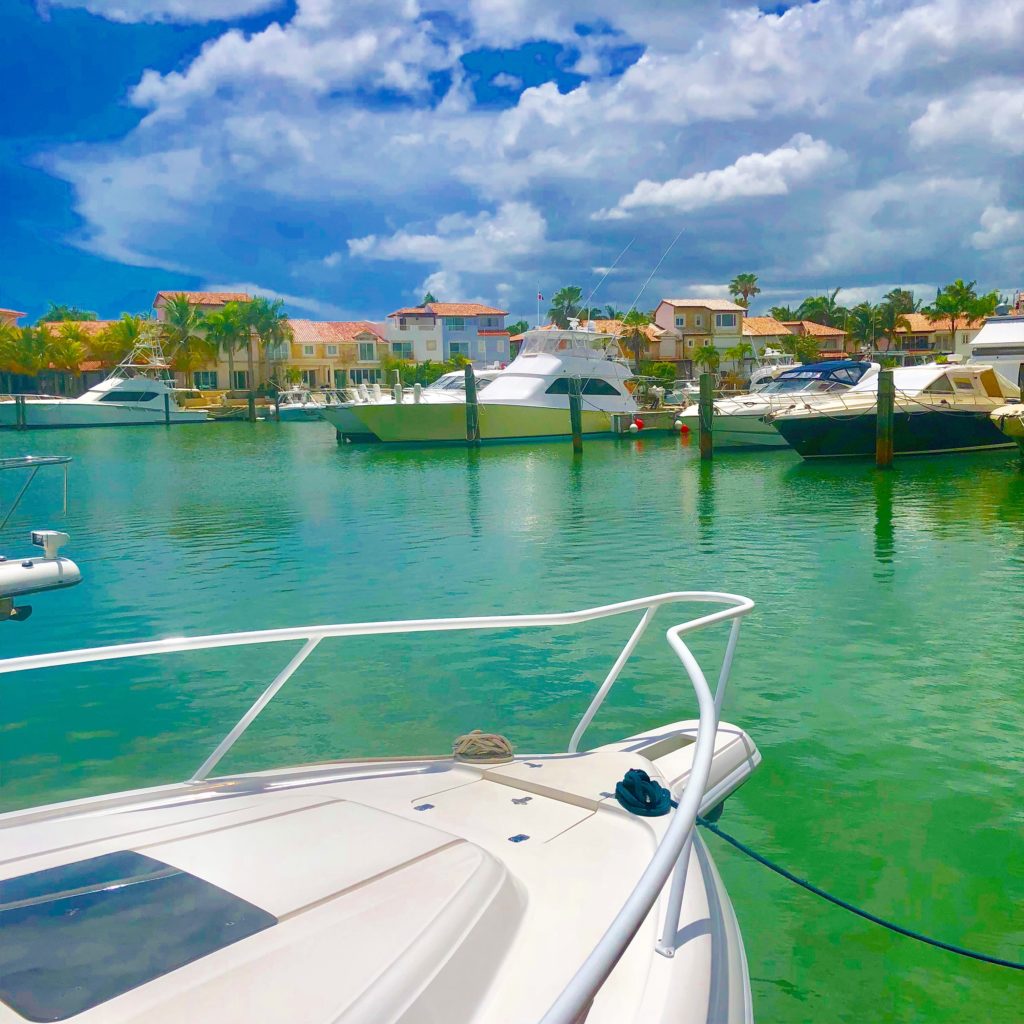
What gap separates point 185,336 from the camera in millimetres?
88812

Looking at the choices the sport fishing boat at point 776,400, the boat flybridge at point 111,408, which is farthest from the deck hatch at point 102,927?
the boat flybridge at point 111,408

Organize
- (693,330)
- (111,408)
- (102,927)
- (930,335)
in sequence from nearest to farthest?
(102,927)
(111,408)
(693,330)
(930,335)

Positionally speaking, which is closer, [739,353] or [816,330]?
[739,353]

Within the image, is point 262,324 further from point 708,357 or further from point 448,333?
point 708,357

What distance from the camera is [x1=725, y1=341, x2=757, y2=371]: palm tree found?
90.2 metres

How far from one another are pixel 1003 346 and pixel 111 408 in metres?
53.4

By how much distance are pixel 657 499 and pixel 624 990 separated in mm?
20271

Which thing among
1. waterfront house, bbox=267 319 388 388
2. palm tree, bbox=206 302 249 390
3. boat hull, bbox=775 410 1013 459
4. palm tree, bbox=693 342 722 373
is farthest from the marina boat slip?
palm tree, bbox=206 302 249 390

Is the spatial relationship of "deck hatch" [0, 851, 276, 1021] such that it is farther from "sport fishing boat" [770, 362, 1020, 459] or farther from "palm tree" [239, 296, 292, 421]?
"palm tree" [239, 296, 292, 421]

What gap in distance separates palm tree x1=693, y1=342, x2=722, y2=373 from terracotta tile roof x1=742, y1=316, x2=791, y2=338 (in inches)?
231

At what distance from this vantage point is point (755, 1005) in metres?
4.16

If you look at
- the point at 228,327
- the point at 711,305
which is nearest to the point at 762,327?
the point at 711,305

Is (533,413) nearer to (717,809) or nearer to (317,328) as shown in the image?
(717,809)

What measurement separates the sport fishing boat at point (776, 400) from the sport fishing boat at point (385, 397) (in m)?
11.6
